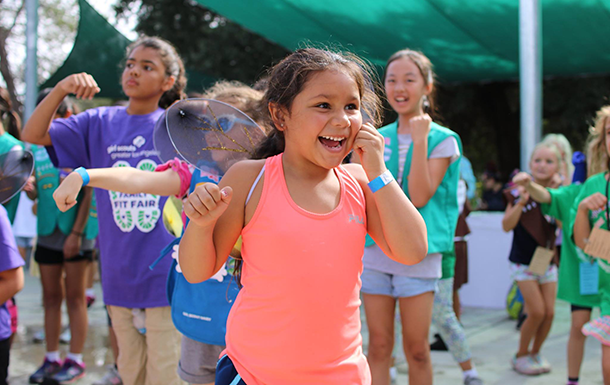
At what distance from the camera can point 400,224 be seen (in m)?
1.77

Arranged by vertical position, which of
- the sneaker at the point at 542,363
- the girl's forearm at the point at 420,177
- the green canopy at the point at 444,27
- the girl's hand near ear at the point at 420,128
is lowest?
the sneaker at the point at 542,363

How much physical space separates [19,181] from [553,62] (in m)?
9.01

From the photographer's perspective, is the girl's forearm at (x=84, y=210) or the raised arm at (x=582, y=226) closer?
the raised arm at (x=582, y=226)

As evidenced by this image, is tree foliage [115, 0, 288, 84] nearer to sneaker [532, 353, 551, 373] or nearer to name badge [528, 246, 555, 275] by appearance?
name badge [528, 246, 555, 275]

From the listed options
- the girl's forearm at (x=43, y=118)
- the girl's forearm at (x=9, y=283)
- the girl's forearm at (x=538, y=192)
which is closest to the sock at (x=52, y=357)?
the girl's forearm at (x=9, y=283)

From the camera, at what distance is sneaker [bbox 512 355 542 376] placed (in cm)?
430

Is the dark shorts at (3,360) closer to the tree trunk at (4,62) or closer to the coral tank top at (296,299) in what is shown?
the coral tank top at (296,299)

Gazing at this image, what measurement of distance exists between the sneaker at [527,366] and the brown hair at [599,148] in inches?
58.5

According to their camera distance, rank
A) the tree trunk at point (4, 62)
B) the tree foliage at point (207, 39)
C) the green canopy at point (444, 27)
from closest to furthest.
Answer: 1. the green canopy at point (444, 27)
2. the tree foliage at point (207, 39)
3. the tree trunk at point (4, 62)

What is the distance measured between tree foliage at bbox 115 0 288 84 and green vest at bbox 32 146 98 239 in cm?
906

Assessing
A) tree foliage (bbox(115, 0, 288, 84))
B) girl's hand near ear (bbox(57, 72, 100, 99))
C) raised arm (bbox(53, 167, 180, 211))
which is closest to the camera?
raised arm (bbox(53, 167, 180, 211))

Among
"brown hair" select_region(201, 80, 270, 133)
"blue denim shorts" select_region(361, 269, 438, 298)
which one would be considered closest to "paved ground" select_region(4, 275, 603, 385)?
"blue denim shorts" select_region(361, 269, 438, 298)

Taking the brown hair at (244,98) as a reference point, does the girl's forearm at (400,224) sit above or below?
below

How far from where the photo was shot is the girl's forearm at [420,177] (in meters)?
2.94
